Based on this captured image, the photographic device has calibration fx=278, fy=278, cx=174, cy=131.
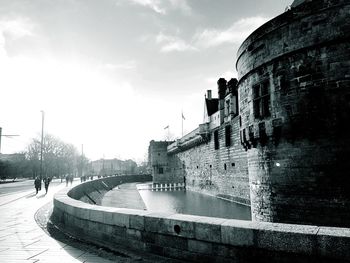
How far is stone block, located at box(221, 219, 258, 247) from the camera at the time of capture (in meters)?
3.77

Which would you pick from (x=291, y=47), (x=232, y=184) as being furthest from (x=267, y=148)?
(x=232, y=184)

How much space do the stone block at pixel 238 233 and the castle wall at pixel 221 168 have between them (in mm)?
17847

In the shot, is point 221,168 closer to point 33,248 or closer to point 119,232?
point 119,232

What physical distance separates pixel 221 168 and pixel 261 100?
55.7 ft

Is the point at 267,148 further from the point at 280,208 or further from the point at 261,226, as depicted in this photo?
the point at 261,226

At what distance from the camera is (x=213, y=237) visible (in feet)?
13.4

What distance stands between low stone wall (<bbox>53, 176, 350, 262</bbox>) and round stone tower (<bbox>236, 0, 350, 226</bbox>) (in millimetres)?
5902

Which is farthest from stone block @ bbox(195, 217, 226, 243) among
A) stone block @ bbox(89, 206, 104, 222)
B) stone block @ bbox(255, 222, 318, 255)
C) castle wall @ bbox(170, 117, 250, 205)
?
castle wall @ bbox(170, 117, 250, 205)

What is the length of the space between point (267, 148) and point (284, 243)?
722 cm

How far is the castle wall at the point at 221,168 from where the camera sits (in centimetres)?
2236

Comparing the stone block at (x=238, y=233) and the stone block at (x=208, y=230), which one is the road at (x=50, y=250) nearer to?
the stone block at (x=208, y=230)

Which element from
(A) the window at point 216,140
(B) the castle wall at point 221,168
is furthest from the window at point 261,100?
(A) the window at point 216,140

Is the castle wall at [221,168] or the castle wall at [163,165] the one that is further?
the castle wall at [163,165]

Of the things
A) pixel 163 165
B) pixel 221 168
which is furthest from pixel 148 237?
pixel 163 165
